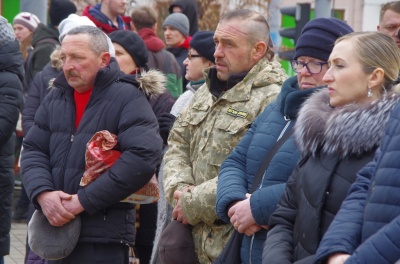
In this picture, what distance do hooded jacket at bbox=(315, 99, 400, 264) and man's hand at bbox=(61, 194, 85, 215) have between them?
2353mm

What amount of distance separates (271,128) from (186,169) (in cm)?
99

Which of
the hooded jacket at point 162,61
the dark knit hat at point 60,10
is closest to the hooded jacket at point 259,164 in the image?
the hooded jacket at point 162,61

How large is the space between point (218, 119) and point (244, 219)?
2.98 ft

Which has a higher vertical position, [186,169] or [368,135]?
[368,135]

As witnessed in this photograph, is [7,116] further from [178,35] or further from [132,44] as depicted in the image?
[178,35]

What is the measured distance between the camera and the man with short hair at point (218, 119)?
519 cm

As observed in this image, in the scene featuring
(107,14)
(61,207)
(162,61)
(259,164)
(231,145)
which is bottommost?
(162,61)

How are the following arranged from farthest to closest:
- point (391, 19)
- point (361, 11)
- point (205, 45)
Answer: point (361, 11), point (205, 45), point (391, 19)

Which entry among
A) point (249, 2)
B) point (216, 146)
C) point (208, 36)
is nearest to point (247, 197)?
point (216, 146)

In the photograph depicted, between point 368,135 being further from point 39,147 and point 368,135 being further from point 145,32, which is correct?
point 145,32

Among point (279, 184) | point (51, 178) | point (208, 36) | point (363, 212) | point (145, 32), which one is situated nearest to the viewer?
point (363, 212)

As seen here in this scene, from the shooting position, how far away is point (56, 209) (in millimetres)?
5574

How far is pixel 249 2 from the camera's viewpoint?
21000 mm

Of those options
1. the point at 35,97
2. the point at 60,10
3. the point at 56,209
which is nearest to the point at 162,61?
the point at 60,10
